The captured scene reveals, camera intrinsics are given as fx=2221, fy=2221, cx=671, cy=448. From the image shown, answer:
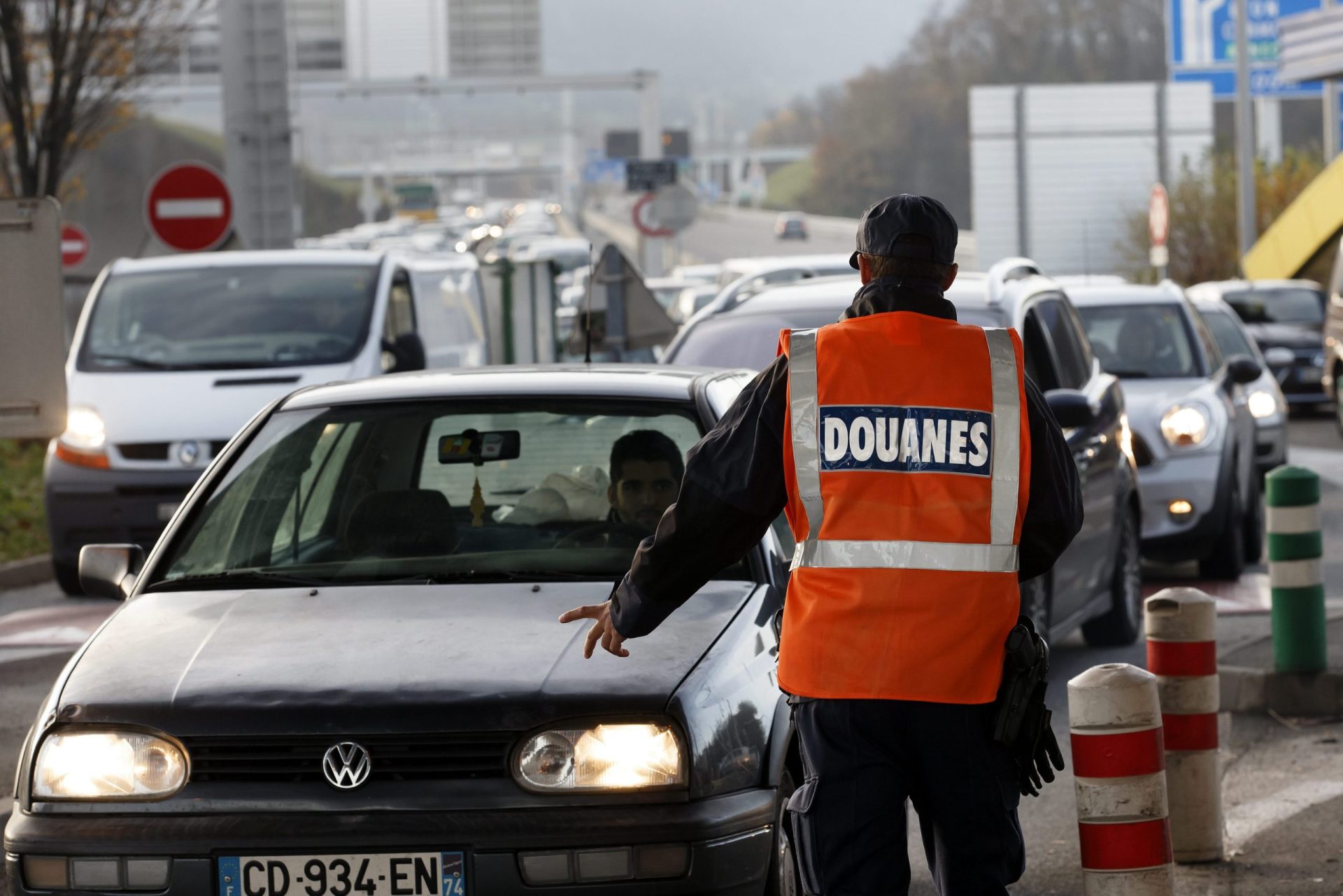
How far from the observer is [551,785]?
4148 mm

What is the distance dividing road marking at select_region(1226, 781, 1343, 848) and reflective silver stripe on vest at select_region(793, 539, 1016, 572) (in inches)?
109

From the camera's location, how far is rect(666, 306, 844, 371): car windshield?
927cm

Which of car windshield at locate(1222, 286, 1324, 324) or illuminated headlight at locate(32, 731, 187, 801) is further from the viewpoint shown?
car windshield at locate(1222, 286, 1324, 324)

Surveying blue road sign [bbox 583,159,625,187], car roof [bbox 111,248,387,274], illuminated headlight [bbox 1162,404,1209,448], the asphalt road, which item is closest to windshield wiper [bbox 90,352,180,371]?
car roof [bbox 111,248,387,274]

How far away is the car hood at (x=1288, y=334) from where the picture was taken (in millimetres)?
26906

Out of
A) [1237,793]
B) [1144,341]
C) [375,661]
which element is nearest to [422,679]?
[375,661]

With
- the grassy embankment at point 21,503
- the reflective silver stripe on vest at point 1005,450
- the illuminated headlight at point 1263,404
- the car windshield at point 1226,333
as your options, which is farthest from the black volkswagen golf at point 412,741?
the car windshield at point 1226,333

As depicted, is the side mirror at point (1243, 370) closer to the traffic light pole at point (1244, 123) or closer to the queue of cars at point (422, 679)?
the queue of cars at point (422, 679)

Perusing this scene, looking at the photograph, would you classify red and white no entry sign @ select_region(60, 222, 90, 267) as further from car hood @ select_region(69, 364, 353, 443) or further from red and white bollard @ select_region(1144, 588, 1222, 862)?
red and white bollard @ select_region(1144, 588, 1222, 862)

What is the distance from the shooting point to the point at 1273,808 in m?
6.55

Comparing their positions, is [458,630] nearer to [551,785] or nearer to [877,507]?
[551,785]

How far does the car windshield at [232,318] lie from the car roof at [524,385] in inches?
266

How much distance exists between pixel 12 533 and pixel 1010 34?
95.4 m

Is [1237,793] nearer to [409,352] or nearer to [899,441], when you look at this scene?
[899,441]
